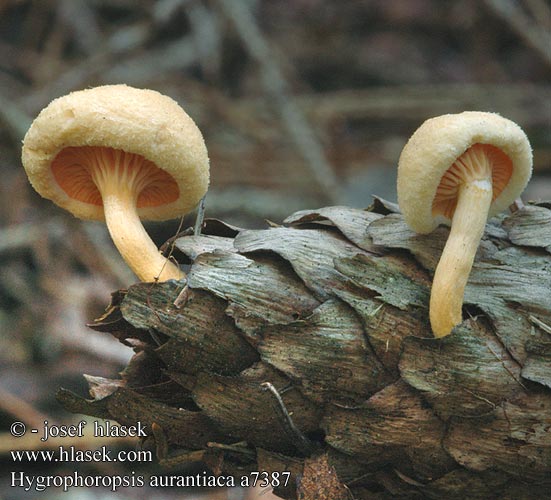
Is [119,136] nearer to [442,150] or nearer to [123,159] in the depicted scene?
[123,159]

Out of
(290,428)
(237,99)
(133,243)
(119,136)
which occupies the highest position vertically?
(237,99)

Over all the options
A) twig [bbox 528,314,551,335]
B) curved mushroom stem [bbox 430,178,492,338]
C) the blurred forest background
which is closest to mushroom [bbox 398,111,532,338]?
curved mushroom stem [bbox 430,178,492,338]

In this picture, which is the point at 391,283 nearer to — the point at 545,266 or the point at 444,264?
the point at 444,264

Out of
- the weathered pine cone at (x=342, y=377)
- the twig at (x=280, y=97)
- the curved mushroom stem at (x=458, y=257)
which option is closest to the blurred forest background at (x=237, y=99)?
the twig at (x=280, y=97)

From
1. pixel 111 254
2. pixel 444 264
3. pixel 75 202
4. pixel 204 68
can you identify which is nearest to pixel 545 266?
pixel 444 264

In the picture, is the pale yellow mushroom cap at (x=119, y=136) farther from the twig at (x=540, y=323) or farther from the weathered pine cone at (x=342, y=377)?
the twig at (x=540, y=323)

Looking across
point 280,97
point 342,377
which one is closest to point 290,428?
point 342,377
